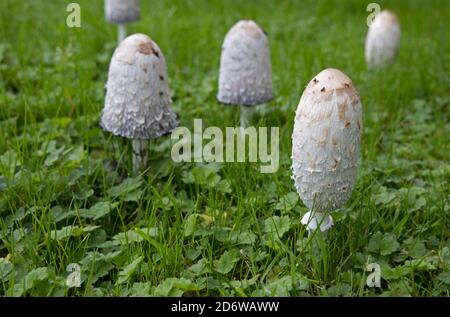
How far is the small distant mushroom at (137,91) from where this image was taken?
103 inches

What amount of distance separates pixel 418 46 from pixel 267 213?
3.25m

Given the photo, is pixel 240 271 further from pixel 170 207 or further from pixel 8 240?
pixel 8 240

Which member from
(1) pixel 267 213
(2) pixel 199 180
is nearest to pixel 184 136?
(2) pixel 199 180

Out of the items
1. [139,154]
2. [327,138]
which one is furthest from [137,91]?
[327,138]

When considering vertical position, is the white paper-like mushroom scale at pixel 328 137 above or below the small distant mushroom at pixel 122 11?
below

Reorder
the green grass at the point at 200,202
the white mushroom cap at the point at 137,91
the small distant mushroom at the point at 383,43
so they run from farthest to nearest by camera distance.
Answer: the small distant mushroom at the point at 383,43, the white mushroom cap at the point at 137,91, the green grass at the point at 200,202

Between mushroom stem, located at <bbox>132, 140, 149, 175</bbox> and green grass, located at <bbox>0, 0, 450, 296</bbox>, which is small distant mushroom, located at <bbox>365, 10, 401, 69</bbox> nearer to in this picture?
green grass, located at <bbox>0, 0, 450, 296</bbox>

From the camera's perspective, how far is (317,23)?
5879 mm

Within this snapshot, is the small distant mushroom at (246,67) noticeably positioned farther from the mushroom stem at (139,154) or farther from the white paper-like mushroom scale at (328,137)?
the white paper-like mushroom scale at (328,137)

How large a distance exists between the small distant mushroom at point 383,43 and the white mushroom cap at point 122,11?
1832 millimetres

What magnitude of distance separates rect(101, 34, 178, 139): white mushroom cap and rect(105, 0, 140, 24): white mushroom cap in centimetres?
172

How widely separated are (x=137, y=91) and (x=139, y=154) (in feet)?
1.32

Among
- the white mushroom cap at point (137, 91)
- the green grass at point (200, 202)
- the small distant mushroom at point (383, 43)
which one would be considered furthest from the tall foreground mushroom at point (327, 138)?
the small distant mushroom at point (383, 43)

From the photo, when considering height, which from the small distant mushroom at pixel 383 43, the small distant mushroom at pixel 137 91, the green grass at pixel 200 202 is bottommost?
the green grass at pixel 200 202
